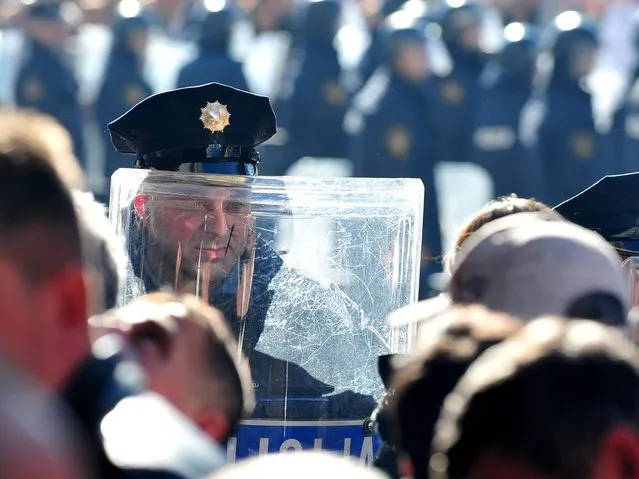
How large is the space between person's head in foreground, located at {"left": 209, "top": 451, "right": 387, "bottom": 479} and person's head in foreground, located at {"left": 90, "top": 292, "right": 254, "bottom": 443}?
0.39m

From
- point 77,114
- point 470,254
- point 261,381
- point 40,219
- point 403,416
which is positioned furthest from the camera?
point 77,114

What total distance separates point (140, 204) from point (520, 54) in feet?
18.9

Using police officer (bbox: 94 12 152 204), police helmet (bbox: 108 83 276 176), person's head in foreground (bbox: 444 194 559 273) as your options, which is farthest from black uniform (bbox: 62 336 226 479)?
police officer (bbox: 94 12 152 204)

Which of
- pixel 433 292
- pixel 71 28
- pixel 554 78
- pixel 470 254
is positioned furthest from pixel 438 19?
pixel 470 254

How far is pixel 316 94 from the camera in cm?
786

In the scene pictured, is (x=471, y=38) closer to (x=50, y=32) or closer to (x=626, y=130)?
(x=626, y=130)

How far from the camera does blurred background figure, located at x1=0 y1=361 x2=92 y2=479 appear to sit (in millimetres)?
910

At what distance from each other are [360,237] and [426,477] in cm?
131

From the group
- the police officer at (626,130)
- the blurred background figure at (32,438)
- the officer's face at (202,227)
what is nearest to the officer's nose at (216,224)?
the officer's face at (202,227)

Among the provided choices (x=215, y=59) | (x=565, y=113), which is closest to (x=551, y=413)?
(x=215, y=59)

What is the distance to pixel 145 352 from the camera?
4.80 feet

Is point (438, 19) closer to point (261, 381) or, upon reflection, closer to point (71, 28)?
point (71, 28)

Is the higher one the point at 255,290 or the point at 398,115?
the point at 398,115

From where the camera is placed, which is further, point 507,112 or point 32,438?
point 507,112
